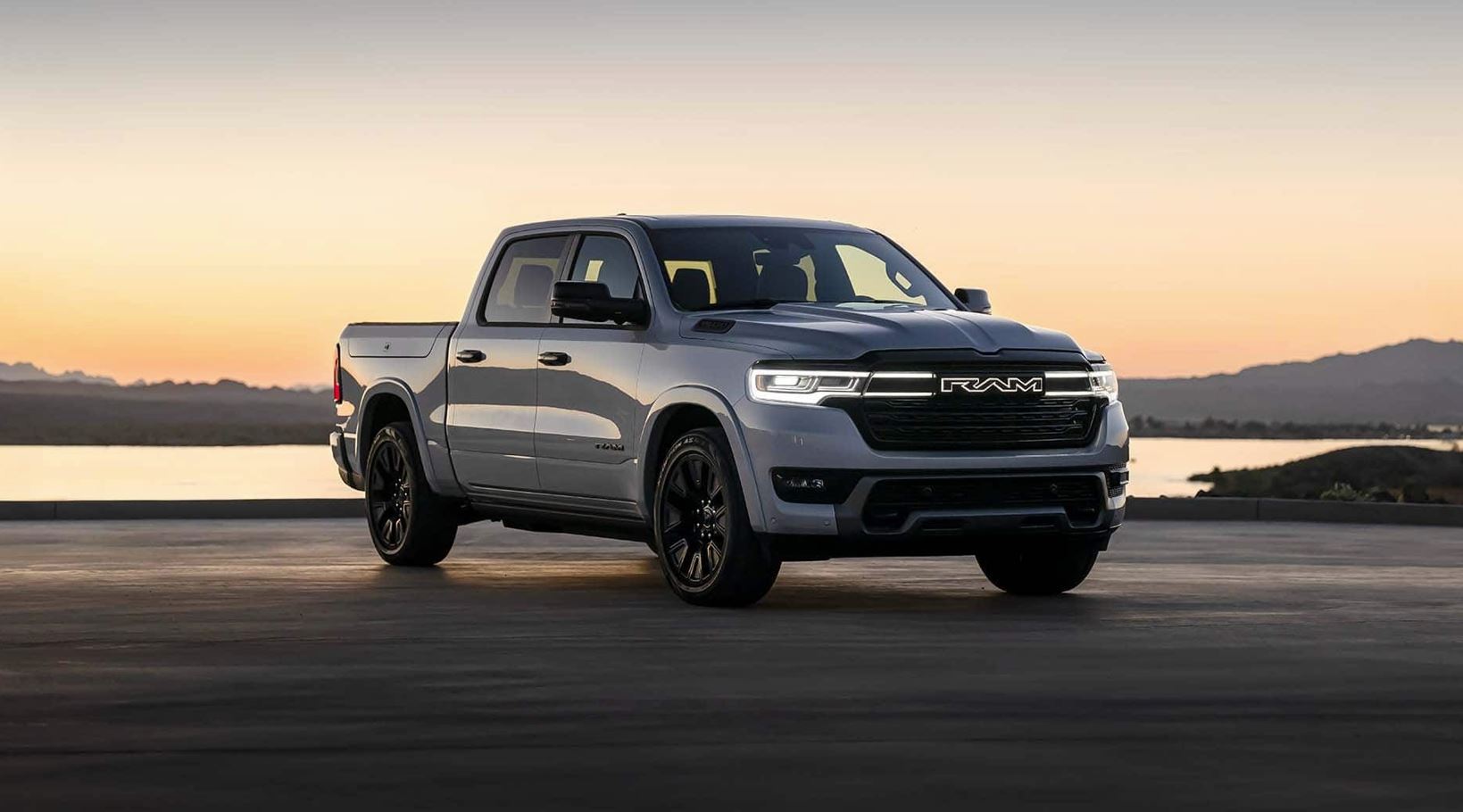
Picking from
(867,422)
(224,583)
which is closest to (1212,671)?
(867,422)

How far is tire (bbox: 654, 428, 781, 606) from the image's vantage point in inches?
504

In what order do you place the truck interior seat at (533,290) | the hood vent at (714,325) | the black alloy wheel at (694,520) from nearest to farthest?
the black alloy wheel at (694,520)
the hood vent at (714,325)
the truck interior seat at (533,290)

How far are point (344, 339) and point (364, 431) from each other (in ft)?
→ 2.42

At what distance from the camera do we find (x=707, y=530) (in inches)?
515

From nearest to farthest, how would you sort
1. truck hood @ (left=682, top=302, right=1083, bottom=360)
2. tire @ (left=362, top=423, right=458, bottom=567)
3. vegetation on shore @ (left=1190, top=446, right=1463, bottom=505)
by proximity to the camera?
truck hood @ (left=682, top=302, right=1083, bottom=360) < tire @ (left=362, top=423, right=458, bottom=567) < vegetation on shore @ (left=1190, top=446, right=1463, bottom=505)

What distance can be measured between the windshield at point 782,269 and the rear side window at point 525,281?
970 millimetres

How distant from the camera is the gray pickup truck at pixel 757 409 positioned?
41.2 feet

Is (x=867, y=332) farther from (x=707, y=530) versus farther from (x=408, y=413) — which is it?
(x=408, y=413)

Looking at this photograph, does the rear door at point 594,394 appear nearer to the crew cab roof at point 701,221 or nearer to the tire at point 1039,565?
the crew cab roof at point 701,221

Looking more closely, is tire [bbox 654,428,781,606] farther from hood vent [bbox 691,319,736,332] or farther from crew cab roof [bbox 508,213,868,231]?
crew cab roof [bbox 508,213,868,231]

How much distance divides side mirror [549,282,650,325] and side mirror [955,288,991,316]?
7.10 feet

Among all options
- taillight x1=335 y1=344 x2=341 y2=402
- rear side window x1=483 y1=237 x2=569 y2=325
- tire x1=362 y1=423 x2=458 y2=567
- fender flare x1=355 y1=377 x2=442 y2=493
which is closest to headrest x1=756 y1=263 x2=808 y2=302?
rear side window x1=483 y1=237 x2=569 y2=325

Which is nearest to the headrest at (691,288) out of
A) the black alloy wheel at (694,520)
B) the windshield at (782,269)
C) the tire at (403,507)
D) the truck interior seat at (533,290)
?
the windshield at (782,269)

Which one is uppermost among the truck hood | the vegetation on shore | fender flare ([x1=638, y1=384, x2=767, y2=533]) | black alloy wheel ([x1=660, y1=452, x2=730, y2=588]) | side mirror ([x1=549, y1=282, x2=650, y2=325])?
side mirror ([x1=549, y1=282, x2=650, y2=325])
